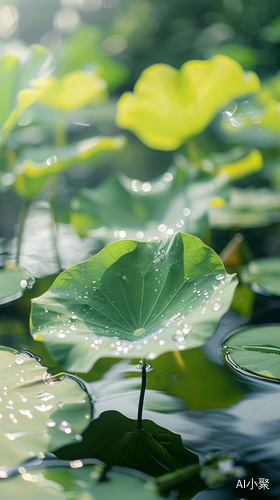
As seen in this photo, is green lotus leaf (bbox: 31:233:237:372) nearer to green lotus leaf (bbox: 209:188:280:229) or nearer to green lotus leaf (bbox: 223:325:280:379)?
green lotus leaf (bbox: 223:325:280:379)

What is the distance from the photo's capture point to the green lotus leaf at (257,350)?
22.9 inches

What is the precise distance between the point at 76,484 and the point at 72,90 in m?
1.14

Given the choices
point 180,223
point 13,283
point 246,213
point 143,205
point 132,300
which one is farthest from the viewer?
point 246,213

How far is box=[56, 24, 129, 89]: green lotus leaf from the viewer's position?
2.54 meters

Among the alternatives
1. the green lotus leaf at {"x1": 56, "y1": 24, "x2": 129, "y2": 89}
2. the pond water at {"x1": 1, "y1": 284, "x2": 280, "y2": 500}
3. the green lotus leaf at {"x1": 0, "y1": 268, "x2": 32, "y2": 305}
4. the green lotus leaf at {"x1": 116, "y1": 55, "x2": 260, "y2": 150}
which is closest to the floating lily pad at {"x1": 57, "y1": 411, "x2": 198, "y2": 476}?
the pond water at {"x1": 1, "y1": 284, "x2": 280, "y2": 500}

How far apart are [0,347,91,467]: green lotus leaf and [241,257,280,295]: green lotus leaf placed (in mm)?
477

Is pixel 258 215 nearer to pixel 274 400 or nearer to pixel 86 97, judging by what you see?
pixel 86 97

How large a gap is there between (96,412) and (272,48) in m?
3.17

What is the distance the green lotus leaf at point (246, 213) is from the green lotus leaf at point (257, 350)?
644 mm

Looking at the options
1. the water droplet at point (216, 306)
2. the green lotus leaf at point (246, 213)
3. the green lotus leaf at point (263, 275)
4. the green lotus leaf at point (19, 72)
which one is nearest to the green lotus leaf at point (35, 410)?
the water droplet at point (216, 306)

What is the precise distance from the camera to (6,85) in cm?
105

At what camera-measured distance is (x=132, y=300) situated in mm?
612

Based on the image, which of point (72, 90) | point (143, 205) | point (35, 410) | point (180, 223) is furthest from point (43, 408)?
point (72, 90)

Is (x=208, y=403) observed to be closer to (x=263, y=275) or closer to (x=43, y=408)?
(x=43, y=408)
